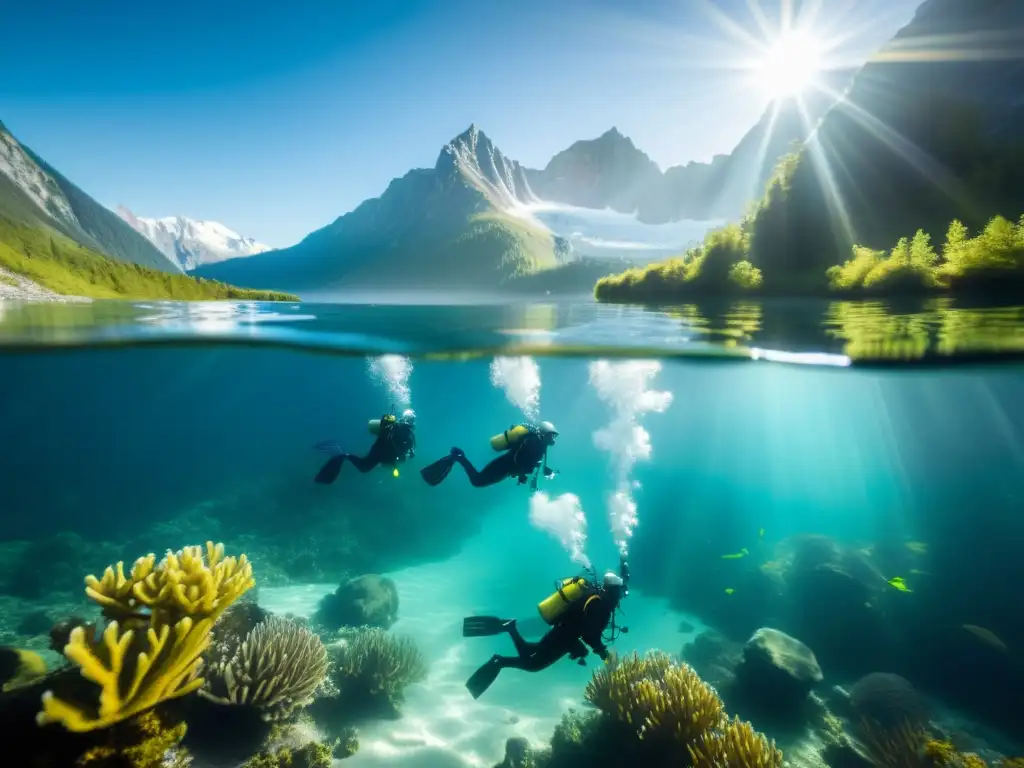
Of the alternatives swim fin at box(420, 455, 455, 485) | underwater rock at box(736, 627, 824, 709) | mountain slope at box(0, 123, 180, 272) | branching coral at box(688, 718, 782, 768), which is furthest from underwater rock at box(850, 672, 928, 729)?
mountain slope at box(0, 123, 180, 272)

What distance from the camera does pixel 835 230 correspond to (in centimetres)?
985

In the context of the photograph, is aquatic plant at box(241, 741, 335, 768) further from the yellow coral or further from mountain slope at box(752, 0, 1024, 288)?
mountain slope at box(752, 0, 1024, 288)

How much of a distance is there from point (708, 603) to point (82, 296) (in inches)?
1211

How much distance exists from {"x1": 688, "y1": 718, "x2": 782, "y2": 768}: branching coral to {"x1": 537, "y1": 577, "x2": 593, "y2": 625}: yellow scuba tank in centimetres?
285

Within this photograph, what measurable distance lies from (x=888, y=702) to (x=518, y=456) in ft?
35.2

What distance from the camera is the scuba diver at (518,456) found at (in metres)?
7.39

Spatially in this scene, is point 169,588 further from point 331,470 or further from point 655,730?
point 655,730

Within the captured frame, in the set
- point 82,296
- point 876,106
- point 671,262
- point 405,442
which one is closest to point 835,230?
point 671,262

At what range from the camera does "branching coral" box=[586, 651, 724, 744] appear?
6.86m

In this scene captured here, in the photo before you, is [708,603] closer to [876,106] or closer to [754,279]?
[754,279]

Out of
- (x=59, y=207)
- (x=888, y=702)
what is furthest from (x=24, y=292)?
(x=59, y=207)

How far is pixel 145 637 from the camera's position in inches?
159

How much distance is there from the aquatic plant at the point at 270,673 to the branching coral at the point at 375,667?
3.29 m

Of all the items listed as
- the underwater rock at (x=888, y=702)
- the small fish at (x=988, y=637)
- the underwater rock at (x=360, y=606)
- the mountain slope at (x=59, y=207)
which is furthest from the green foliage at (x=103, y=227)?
the small fish at (x=988, y=637)
